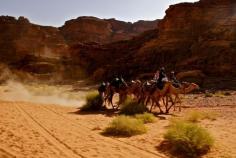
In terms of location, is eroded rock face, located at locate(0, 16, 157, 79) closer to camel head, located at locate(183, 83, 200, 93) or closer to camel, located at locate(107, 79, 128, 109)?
camel, located at locate(107, 79, 128, 109)

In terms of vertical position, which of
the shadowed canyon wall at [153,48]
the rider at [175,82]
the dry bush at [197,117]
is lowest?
the dry bush at [197,117]

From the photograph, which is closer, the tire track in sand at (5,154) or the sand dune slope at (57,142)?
the tire track in sand at (5,154)

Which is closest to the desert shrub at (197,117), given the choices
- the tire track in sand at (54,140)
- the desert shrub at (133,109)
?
the desert shrub at (133,109)

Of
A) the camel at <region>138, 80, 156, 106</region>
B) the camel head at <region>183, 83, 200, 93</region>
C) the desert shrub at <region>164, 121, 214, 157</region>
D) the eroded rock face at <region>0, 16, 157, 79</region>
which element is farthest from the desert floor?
the eroded rock face at <region>0, 16, 157, 79</region>

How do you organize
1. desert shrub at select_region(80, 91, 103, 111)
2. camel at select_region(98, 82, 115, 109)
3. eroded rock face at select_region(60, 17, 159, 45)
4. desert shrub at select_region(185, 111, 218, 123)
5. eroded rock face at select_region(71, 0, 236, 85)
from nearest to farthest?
desert shrub at select_region(185, 111, 218, 123) → desert shrub at select_region(80, 91, 103, 111) → camel at select_region(98, 82, 115, 109) → eroded rock face at select_region(71, 0, 236, 85) → eroded rock face at select_region(60, 17, 159, 45)

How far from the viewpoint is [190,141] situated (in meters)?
10.5

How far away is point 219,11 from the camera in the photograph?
63500 millimetres

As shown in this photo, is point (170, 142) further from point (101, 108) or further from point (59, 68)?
point (59, 68)

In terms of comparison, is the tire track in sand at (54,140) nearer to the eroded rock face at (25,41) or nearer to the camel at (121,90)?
the camel at (121,90)

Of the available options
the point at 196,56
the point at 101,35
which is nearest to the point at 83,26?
the point at 101,35

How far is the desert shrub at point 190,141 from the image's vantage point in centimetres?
1041

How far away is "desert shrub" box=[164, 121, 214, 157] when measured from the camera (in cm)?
1041

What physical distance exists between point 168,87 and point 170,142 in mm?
9455

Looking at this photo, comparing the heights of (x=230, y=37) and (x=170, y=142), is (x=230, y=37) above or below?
above
